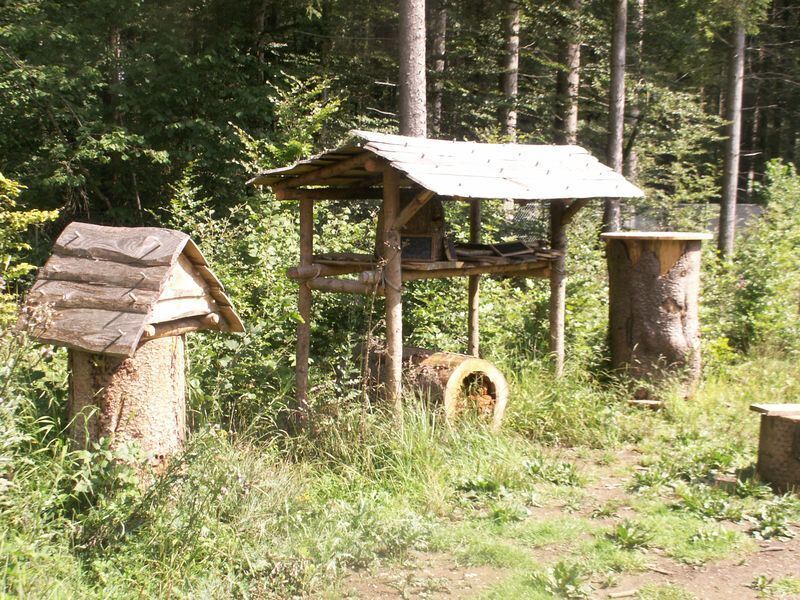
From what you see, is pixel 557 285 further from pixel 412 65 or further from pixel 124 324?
pixel 124 324

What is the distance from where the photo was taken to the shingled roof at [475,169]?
5.54 metres

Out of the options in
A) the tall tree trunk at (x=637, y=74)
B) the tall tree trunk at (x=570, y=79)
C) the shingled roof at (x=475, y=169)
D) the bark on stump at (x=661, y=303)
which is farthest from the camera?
the tall tree trunk at (x=637, y=74)

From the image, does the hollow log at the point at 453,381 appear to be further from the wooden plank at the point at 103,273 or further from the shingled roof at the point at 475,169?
the wooden plank at the point at 103,273

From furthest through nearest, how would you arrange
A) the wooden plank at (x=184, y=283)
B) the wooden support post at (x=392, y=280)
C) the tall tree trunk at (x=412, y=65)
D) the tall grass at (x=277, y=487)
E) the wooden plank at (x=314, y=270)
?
the tall tree trunk at (x=412, y=65) → the wooden plank at (x=314, y=270) → the wooden support post at (x=392, y=280) → the wooden plank at (x=184, y=283) → the tall grass at (x=277, y=487)

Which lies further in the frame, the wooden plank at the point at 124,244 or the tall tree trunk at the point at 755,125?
the tall tree trunk at the point at 755,125

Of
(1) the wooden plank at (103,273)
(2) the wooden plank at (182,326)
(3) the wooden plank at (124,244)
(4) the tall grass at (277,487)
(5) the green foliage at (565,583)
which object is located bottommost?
(5) the green foliage at (565,583)

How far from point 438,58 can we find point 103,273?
41.7 ft

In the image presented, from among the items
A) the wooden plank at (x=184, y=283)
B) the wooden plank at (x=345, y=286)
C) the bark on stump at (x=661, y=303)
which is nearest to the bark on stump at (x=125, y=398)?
the wooden plank at (x=184, y=283)

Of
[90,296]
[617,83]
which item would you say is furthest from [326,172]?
[617,83]

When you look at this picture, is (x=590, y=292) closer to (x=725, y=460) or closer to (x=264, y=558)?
(x=725, y=460)

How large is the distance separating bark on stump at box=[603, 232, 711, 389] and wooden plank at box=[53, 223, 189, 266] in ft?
16.3

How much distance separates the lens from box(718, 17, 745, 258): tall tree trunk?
1321 centimetres

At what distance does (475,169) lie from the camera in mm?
6145

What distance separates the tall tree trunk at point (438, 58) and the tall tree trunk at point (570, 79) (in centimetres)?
238
